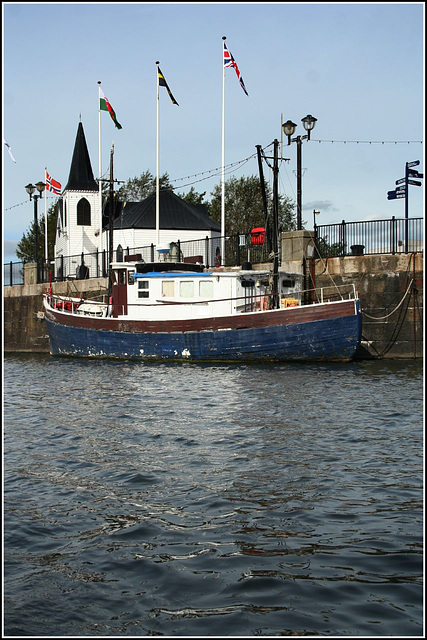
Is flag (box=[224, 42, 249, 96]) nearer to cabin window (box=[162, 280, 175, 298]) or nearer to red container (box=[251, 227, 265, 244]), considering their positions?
red container (box=[251, 227, 265, 244])

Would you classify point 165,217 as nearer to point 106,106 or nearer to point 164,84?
point 106,106

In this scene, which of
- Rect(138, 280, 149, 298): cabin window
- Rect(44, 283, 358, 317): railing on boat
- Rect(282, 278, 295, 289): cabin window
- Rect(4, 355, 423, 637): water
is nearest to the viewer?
Rect(4, 355, 423, 637): water

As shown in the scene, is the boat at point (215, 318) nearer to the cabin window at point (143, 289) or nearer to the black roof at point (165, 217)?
the cabin window at point (143, 289)

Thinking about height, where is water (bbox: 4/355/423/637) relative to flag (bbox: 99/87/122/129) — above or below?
below

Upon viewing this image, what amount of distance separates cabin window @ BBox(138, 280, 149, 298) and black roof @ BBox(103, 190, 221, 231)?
21.4 m

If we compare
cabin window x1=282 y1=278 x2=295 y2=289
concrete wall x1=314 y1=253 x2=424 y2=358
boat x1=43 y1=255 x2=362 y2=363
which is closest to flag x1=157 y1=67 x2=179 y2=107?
boat x1=43 y1=255 x2=362 y2=363

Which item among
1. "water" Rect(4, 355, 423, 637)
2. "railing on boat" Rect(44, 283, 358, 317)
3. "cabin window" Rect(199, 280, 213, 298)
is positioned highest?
"cabin window" Rect(199, 280, 213, 298)

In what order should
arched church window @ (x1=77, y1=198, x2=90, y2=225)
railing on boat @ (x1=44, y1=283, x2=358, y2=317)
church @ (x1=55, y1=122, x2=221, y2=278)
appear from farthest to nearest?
arched church window @ (x1=77, y1=198, x2=90, y2=225) → church @ (x1=55, y1=122, x2=221, y2=278) → railing on boat @ (x1=44, y1=283, x2=358, y2=317)

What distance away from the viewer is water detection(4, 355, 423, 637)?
5.12m

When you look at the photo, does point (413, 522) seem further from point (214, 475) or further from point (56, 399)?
point (56, 399)

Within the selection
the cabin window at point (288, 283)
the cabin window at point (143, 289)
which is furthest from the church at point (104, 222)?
the cabin window at point (288, 283)

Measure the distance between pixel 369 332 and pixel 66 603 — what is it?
21310mm

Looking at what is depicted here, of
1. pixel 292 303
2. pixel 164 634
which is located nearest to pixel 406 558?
pixel 164 634

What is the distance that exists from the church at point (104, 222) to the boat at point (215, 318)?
64.4 ft
